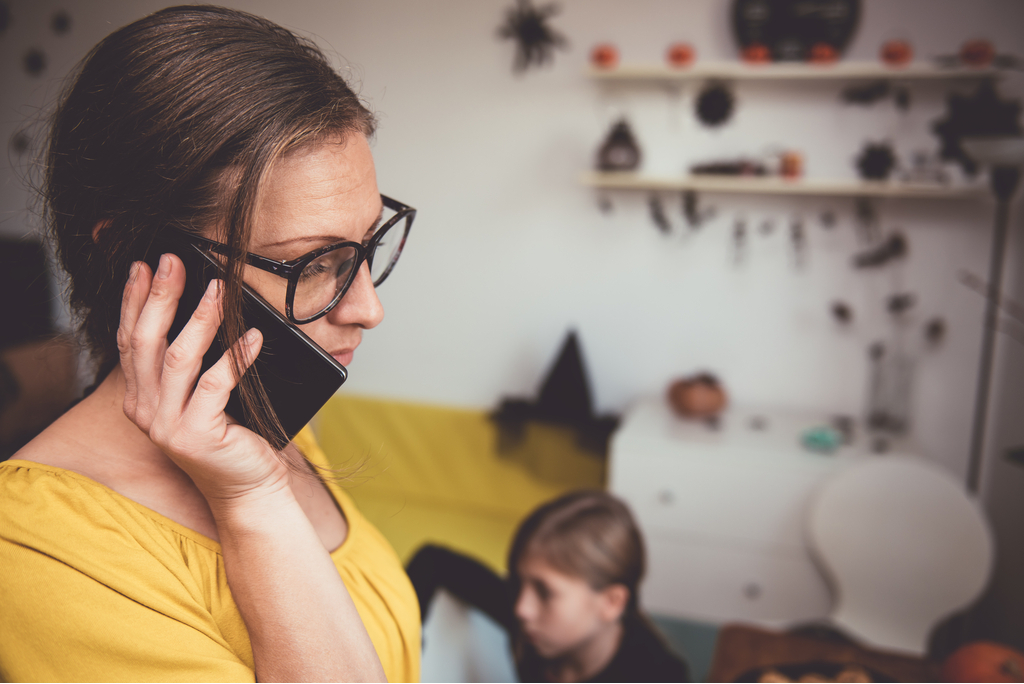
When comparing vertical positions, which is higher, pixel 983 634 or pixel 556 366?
pixel 556 366

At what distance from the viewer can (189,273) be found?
0.35 m

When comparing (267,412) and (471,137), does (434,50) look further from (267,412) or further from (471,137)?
(471,137)

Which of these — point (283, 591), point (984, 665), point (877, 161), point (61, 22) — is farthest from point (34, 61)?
point (877, 161)

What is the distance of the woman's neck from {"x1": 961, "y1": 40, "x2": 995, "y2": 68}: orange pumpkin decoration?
1524 mm

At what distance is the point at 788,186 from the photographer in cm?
155

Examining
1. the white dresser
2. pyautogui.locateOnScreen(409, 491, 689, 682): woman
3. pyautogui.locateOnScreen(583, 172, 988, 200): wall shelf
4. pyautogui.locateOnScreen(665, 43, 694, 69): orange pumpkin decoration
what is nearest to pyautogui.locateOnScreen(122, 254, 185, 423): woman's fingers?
pyautogui.locateOnScreen(409, 491, 689, 682): woman

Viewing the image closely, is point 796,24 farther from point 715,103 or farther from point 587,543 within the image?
point 587,543

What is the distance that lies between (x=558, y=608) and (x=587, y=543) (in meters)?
0.12

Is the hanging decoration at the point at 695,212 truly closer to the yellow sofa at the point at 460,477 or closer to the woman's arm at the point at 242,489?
the yellow sofa at the point at 460,477

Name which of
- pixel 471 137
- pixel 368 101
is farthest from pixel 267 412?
pixel 471 137

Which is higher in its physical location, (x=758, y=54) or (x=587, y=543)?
(x=758, y=54)

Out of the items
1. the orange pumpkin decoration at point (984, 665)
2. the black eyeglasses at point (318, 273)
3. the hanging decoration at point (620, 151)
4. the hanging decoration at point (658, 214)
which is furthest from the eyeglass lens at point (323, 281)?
the hanging decoration at point (658, 214)

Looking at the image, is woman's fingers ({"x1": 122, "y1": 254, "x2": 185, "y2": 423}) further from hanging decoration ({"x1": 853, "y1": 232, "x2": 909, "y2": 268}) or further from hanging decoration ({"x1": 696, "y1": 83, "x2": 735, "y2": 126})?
hanging decoration ({"x1": 853, "y1": 232, "x2": 909, "y2": 268})

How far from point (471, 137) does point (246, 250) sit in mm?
1306
